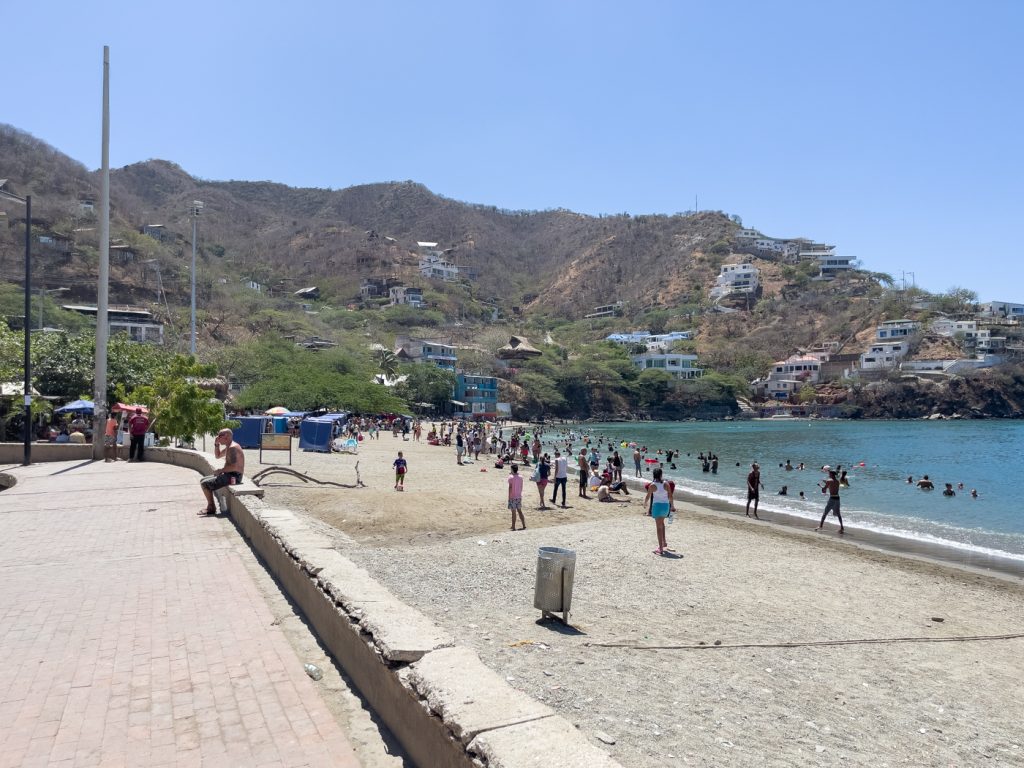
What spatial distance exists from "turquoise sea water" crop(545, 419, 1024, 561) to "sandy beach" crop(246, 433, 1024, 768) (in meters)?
6.90

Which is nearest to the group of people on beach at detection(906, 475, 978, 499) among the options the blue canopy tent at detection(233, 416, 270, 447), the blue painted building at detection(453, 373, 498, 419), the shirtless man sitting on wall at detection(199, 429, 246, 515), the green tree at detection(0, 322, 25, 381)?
the blue canopy tent at detection(233, 416, 270, 447)

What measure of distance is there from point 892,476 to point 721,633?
107 feet

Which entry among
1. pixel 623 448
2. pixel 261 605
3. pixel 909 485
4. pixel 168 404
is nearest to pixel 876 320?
pixel 623 448

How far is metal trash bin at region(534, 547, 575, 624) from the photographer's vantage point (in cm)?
700

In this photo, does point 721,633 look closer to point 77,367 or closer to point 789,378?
Result: point 77,367

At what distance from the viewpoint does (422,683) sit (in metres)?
3.35

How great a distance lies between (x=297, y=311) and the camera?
11231 cm

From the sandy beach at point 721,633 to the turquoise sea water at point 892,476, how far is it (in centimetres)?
690

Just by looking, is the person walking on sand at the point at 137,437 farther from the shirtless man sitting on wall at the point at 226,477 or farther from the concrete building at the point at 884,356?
the concrete building at the point at 884,356

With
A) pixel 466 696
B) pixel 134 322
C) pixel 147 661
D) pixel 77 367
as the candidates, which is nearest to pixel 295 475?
pixel 147 661

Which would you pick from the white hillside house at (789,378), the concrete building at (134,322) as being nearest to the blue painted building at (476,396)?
the concrete building at (134,322)

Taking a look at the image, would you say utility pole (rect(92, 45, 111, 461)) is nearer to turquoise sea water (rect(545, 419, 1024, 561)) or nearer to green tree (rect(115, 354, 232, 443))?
green tree (rect(115, 354, 232, 443))

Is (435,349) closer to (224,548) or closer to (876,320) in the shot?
(876,320)

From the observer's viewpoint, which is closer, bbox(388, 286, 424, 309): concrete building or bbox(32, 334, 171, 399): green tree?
bbox(32, 334, 171, 399): green tree
